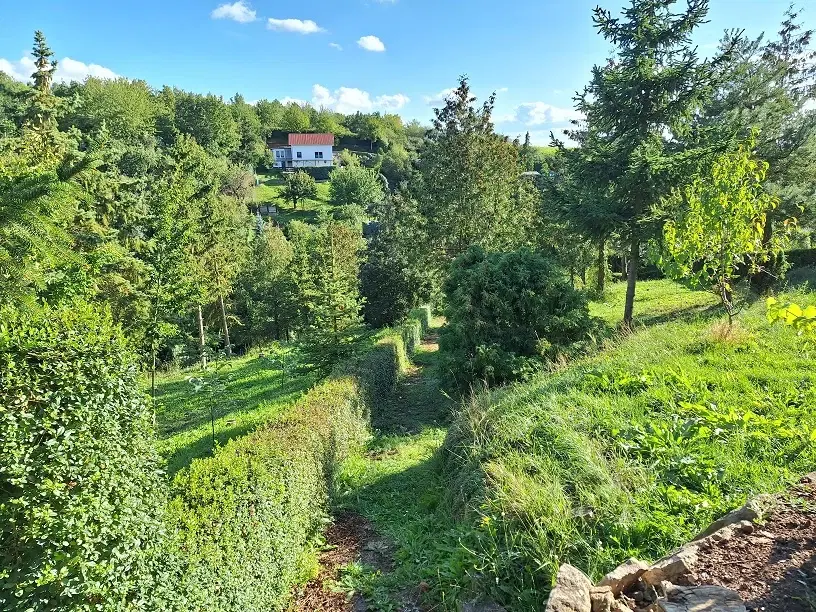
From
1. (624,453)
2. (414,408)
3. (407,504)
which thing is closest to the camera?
(624,453)

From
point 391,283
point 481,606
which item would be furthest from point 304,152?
point 481,606

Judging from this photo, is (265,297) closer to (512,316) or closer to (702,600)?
(512,316)

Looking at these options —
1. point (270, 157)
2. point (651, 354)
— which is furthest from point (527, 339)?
point (270, 157)

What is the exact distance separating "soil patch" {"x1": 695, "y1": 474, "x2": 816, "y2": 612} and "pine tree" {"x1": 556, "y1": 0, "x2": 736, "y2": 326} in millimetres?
10032

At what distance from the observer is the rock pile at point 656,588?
3.18 m

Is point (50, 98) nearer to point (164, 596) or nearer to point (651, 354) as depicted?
point (164, 596)

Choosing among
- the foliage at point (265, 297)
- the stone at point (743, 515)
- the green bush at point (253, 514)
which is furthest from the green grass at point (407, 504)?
the foliage at point (265, 297)

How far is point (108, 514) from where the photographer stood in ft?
11.0

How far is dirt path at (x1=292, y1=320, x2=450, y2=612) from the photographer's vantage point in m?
5.66

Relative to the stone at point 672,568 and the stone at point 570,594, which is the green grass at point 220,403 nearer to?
the stone at point 570,594

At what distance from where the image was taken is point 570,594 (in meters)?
3.48

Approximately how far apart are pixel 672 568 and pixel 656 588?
21 cm

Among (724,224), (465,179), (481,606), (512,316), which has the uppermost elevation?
(465,179)

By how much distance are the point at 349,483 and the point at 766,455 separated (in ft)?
21.5
